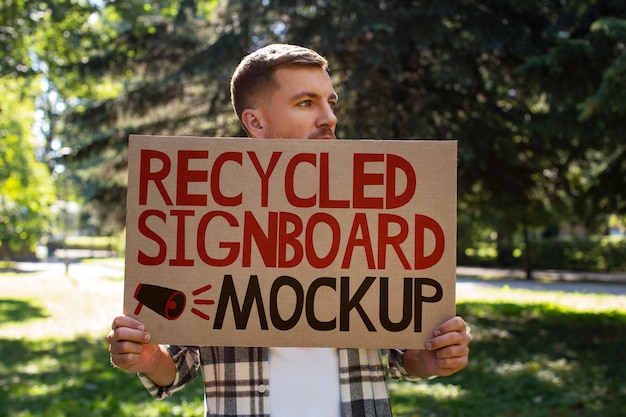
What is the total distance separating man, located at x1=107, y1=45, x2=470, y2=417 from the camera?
1.64m

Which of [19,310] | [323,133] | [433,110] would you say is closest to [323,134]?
[323,133]

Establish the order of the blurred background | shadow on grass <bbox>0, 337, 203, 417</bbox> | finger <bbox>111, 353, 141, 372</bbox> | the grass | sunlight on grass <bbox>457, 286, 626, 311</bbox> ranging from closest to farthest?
finger <bbox>111, 353, 141, 372</bbox>, shadow on grass <bbox>0, 337, 203, 417</bbox>, the grass, the blurred background, sunlight on grass <bbox>457, 286, 626, 311</bbox>

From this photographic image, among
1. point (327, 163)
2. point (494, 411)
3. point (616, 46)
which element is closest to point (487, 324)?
point (494, 411)

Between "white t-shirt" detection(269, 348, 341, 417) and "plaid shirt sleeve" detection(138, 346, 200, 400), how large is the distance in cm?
24

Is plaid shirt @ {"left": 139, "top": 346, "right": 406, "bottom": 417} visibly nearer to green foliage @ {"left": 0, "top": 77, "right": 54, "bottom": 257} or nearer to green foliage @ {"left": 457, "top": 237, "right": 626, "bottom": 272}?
green foliage @ {"left": 0, "top": 77, "right": 54, "bottom": 257}

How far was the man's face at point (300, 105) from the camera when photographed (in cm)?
181

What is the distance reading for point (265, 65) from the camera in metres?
1.85

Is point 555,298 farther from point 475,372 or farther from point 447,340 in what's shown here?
point 447,340

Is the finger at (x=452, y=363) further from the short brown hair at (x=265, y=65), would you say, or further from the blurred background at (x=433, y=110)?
the blurred background at (x=433, y=110)

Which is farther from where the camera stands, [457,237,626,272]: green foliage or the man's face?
[457,237,626,272]: green foliage

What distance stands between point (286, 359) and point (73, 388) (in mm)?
5644

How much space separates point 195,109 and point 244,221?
30.2 feet

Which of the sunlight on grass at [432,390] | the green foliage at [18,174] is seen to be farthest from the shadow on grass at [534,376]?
the green foliage at [18,174]

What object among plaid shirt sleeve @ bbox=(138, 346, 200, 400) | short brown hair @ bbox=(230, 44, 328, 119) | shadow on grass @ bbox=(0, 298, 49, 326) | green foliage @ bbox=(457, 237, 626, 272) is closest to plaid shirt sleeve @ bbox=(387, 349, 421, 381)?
plaid shirt sleeve @ bbox=(138, 346, 200, 400)
